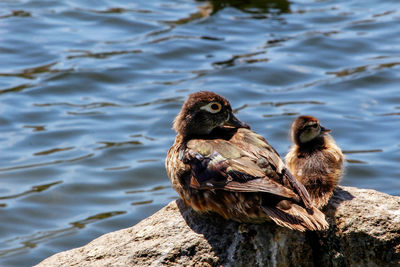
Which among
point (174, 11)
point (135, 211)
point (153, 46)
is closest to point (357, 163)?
point (135, 211)

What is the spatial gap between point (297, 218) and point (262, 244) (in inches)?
16.4

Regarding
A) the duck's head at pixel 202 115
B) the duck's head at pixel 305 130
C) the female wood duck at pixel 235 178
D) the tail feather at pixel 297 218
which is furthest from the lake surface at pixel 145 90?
the tail feather at pixel 297 218

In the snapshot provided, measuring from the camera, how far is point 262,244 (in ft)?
18.0

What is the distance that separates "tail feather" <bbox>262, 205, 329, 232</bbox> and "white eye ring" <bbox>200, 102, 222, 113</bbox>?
1.36 m

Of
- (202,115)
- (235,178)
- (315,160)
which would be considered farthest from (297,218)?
(202,115)

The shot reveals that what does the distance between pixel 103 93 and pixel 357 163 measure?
15.8 ft

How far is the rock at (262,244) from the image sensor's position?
18.0 ft

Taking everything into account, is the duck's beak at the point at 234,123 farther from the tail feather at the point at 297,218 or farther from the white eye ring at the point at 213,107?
the tail feather at the point at 297,218

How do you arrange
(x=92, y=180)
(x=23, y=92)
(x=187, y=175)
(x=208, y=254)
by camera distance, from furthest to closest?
(x=23, y=92)
(x=92, y=180)
(x=187, y=175)
(x=208, y=254)

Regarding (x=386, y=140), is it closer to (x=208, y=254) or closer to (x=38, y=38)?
(x=208, y=254)

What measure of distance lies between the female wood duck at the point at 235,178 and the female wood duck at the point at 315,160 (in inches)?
20.1

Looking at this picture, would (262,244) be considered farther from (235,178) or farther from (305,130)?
(305,130)

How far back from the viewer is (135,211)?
31.4 feet

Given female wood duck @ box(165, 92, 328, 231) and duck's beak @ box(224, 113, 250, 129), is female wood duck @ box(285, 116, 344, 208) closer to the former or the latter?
female wood duck @ box(165, 92, 328, 231)
